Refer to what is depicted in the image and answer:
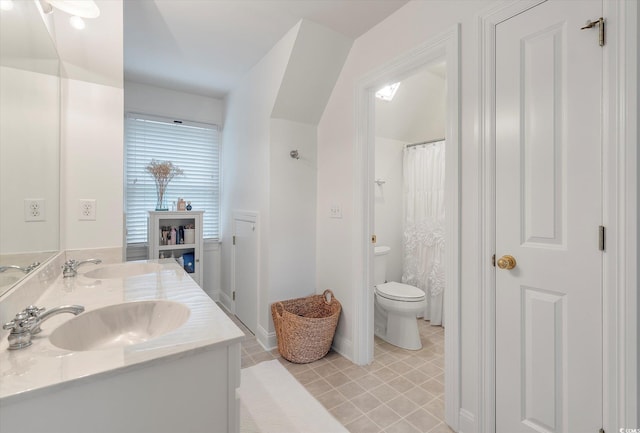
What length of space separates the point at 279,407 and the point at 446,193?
5.06ft

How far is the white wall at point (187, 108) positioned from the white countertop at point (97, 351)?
2338 millimetres

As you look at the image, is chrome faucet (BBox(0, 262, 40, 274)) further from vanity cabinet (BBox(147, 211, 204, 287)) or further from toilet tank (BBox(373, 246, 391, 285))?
toilet tank (BBox(373, 246, 391, 285))

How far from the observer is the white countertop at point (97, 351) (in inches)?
23.7

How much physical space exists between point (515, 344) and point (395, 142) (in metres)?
2.43

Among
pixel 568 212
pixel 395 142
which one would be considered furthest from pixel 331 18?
pixel 568 212

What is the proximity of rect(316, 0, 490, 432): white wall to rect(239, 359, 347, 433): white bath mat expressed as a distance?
58 cm

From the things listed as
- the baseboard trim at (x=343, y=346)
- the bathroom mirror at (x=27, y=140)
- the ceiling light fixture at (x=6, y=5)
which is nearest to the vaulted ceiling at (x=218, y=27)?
the bathroom mirror at (x=27, y=140)

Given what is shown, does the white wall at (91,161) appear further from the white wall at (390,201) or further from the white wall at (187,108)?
the white wall at (390,201)

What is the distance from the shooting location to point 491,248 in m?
1.41

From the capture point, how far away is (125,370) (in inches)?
26.0

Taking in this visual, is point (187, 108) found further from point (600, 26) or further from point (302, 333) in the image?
point (600, 26)

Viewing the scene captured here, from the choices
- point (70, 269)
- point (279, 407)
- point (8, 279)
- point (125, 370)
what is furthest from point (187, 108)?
point (125, 370)

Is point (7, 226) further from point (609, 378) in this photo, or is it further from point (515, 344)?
point (609, 378)

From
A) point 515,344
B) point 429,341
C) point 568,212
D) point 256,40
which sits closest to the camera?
point 568,212
